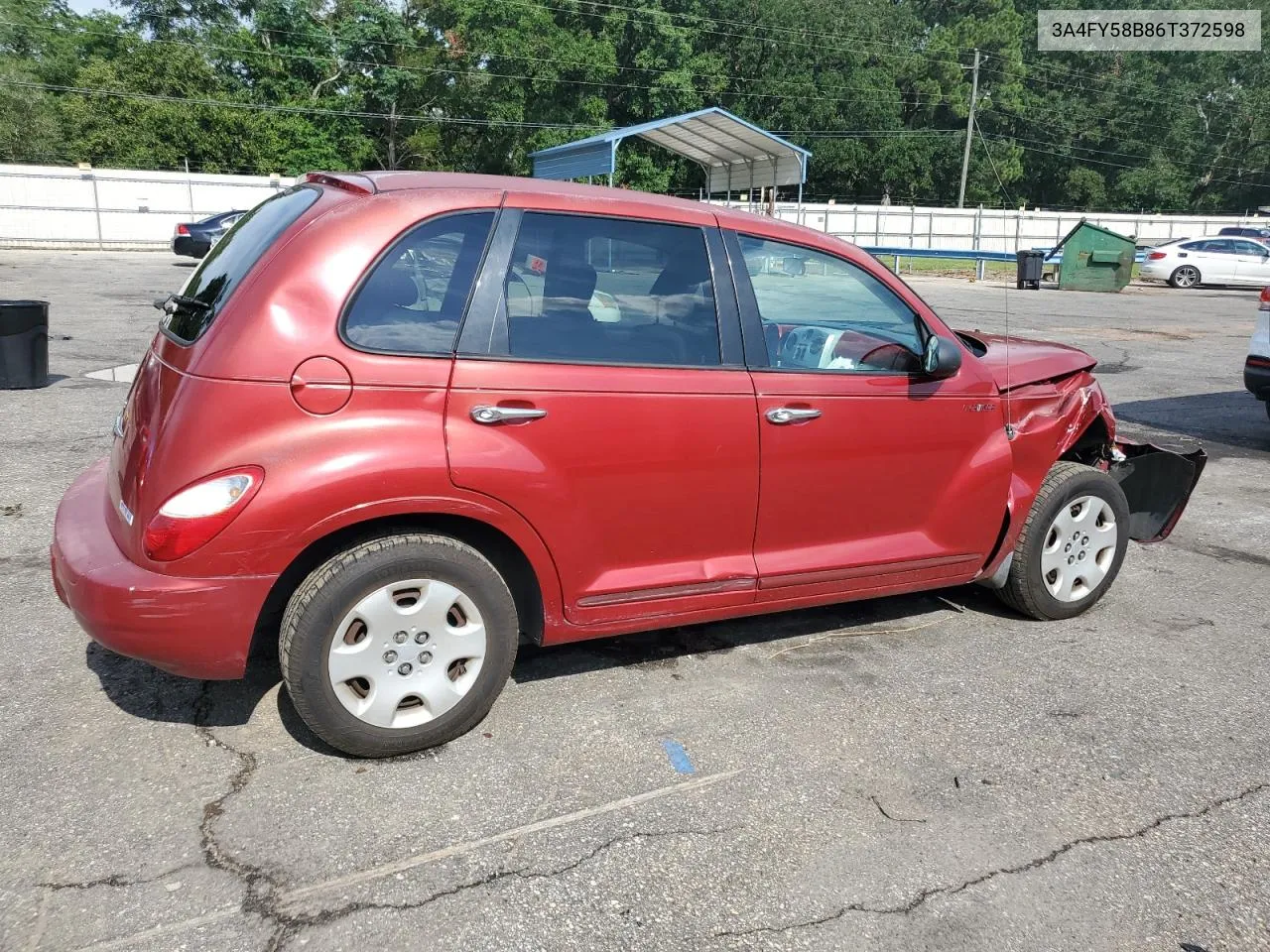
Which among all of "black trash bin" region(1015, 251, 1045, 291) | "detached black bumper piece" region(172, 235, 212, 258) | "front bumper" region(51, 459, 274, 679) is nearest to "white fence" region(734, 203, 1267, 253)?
"black trash bin" region(1015, 251, 1045, 291)

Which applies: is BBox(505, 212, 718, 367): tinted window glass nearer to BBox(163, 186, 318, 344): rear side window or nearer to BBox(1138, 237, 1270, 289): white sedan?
BBox(163, 186, 318, 344): rear side window

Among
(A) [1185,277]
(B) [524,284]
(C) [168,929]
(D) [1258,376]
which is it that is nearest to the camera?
(C) [168,929]

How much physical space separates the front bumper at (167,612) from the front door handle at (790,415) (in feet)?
5.91

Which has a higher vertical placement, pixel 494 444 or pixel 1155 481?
pixel 494 444

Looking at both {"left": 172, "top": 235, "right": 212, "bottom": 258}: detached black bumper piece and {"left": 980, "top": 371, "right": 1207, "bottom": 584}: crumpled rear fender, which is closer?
{"left": 980, "top": 371, "right": 1207, "bottom": 584}: crumpled rear fender

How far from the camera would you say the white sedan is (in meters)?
28.5

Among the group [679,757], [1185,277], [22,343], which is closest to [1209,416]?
[679,757]

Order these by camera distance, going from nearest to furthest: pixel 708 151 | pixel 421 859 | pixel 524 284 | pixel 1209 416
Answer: pixel 421 859 → pixel 524 284 → pixel 1209 416 → pixel 708 151

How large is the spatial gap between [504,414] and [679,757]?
1.28m

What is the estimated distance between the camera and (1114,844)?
291cm

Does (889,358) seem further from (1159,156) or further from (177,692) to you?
(1159,156)

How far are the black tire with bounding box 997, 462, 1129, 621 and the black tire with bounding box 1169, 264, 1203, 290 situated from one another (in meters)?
28.3

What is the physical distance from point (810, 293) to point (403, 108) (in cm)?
5383

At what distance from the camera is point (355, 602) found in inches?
118
